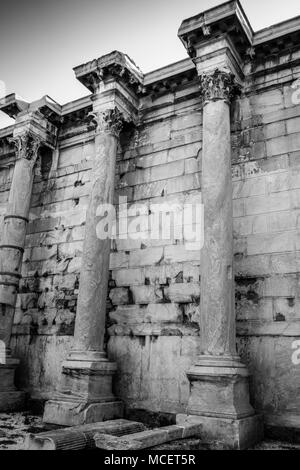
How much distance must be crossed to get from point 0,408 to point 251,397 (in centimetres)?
440

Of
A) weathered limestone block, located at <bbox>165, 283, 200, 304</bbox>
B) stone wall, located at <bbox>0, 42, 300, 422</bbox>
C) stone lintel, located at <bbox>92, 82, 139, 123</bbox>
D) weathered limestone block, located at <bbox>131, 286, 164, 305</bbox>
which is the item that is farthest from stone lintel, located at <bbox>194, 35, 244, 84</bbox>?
weathered limestone block, located at <bbox>131, 286, 164, 305</bbox>

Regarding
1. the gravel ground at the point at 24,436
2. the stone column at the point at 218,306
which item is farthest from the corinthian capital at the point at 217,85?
the gravel ground at the point at 24,436

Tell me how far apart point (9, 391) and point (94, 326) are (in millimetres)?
2269

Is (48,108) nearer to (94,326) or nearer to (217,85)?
(217,85)

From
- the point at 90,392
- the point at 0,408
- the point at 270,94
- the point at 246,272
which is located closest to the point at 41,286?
the point at 0,408

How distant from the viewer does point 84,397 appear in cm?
598

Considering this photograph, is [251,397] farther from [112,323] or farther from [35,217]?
[35,217]

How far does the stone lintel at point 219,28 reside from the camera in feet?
20.8

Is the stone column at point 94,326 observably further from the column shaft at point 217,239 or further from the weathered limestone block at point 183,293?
the column shaft at point 217,239

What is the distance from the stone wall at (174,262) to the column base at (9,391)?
0.31 m

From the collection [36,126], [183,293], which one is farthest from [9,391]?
[36,126]

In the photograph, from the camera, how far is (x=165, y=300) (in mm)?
6777
